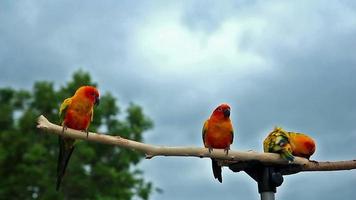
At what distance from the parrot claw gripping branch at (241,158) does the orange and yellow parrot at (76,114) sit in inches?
36.9

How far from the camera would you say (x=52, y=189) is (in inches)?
458

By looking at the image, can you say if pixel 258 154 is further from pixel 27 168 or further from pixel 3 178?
pixel 3 178

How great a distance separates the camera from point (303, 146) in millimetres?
3924

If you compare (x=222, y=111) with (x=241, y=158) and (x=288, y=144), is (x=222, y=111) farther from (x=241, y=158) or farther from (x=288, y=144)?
(x=241, y=158)

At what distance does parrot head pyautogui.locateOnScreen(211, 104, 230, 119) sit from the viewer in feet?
15.8

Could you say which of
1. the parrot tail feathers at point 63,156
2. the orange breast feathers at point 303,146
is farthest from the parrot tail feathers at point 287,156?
the parrot tail feathers at point 63,156

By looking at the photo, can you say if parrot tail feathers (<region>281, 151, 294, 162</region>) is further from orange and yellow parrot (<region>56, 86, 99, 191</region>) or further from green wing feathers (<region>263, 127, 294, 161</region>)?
orange and yellow parrot (<region>56, 86, 99, 191</region>)

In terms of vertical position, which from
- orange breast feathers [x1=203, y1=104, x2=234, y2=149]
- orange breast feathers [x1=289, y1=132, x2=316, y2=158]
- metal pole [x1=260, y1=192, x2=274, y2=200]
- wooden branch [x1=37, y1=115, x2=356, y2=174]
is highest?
orange breast feathers [x1=203, y1=104, x2=234, y2=149]

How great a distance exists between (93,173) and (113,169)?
0.54 meters

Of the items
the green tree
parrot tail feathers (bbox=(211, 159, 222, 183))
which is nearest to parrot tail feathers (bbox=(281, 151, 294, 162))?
parrot tail feathers (bbox=(211, 159, 222, 183))

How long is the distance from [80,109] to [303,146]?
210cm

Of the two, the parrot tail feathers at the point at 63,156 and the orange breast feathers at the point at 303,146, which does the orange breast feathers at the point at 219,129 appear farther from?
the parrot tail feathers at the point at 63,156

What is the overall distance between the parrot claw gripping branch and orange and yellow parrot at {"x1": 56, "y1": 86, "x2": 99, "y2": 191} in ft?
3.08

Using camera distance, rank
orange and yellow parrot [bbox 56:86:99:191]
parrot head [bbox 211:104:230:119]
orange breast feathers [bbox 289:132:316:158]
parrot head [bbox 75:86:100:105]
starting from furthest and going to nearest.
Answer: parrot head [bbox 75:86:100:105] < parrot head [bbox 211:104:230:119] < orange and yellow parrot [bbox 56:86:99:191] < orange breast feathers [bbox 289:132:316:158]
